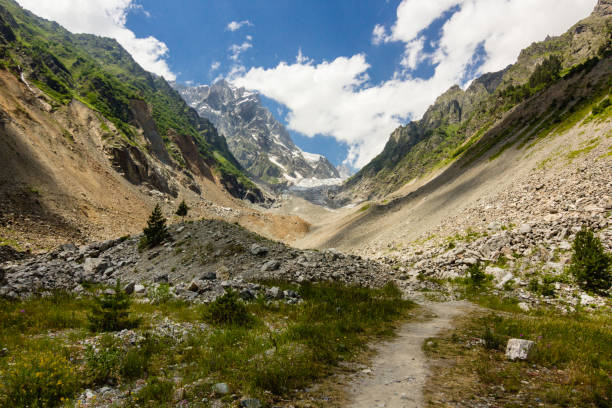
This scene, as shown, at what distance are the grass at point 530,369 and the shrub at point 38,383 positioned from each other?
7.26 metres

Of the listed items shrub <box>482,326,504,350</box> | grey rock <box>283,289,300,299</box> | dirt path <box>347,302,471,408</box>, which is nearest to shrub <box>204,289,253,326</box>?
grey rock <box>283,289,300,299</box>

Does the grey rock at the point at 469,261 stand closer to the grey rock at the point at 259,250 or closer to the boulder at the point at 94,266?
the grey rock at the point at 259,250

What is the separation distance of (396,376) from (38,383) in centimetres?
758

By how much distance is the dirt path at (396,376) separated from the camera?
5.45 meters

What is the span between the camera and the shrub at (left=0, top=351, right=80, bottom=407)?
4645mm

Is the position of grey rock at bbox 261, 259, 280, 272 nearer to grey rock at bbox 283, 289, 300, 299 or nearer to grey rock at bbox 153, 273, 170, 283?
grey rock at bbox 283, 289, 300, 299

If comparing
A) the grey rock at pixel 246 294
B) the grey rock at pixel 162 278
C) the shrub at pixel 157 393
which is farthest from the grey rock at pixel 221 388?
the grey rock at pixel 162 278

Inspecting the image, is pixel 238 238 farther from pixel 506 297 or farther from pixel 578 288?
pixel 578 288

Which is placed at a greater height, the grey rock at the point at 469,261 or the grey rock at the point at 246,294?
the grey rock at the point at 246,294

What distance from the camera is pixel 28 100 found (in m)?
56.7

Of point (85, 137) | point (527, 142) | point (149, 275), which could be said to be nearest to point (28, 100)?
point (85, 137)

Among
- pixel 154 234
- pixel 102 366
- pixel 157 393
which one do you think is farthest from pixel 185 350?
pixel 154 234

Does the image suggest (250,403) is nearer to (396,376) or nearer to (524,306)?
(396,376)

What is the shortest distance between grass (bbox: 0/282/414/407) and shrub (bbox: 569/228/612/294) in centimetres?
1197
